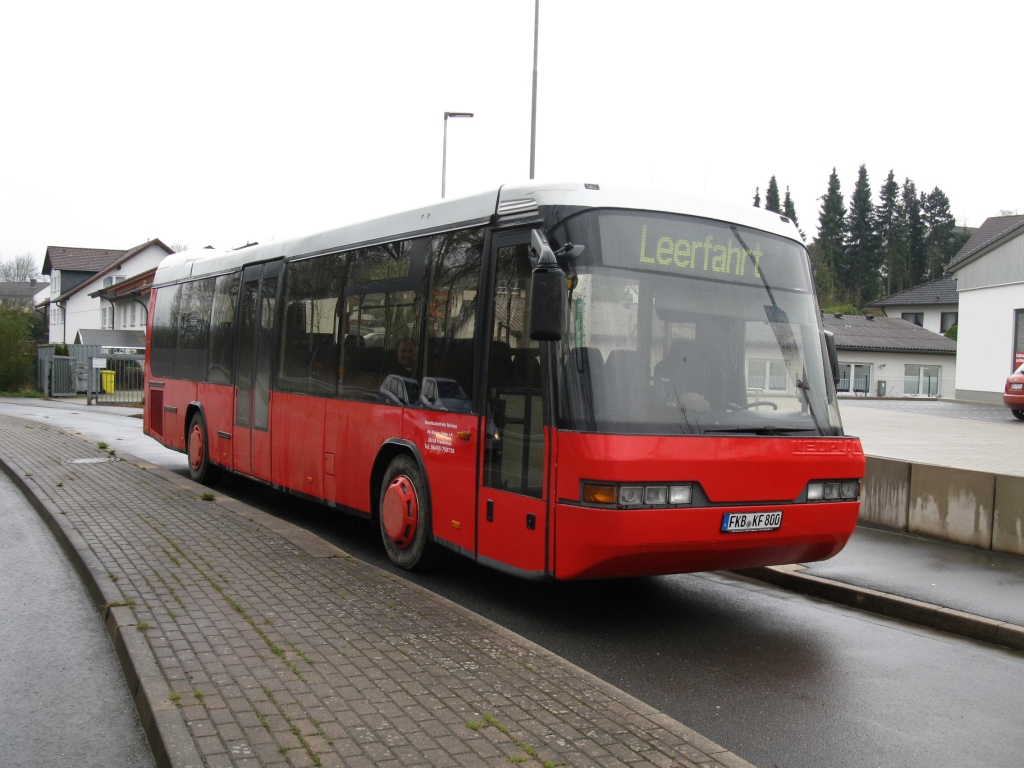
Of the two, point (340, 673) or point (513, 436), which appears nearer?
point (340, 673)

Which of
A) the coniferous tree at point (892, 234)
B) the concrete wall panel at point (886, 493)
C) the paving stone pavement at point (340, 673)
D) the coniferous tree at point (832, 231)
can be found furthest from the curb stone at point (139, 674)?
the coniferous tree at point (892, 234)

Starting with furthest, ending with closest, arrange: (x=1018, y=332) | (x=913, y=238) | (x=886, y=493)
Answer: (x=913, y=238) → (x=1018, y=332) → (x=886, y=493)

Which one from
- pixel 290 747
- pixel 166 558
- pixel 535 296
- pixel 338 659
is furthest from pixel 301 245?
pixel 290 747

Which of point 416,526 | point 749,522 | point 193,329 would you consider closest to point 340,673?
point 749,522

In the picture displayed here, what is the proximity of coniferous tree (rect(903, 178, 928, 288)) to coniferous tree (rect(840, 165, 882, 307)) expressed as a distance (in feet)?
10.9

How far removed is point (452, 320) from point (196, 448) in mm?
7226

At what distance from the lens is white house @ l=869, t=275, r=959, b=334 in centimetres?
7419

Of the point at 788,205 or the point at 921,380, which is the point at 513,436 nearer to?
the point at 921,380

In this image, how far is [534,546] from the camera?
20.4ft

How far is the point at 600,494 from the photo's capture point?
5793 millimetres

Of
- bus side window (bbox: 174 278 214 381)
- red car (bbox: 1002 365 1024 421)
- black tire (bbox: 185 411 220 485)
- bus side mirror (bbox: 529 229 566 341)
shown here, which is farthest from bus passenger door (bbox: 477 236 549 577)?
red car (bbox: 1002 365 1024 421)

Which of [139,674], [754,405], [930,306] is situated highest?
[930,306]

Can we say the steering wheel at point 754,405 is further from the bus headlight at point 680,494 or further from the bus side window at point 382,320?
the bus side window at point 382,320

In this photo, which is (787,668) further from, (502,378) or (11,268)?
(11,268)
